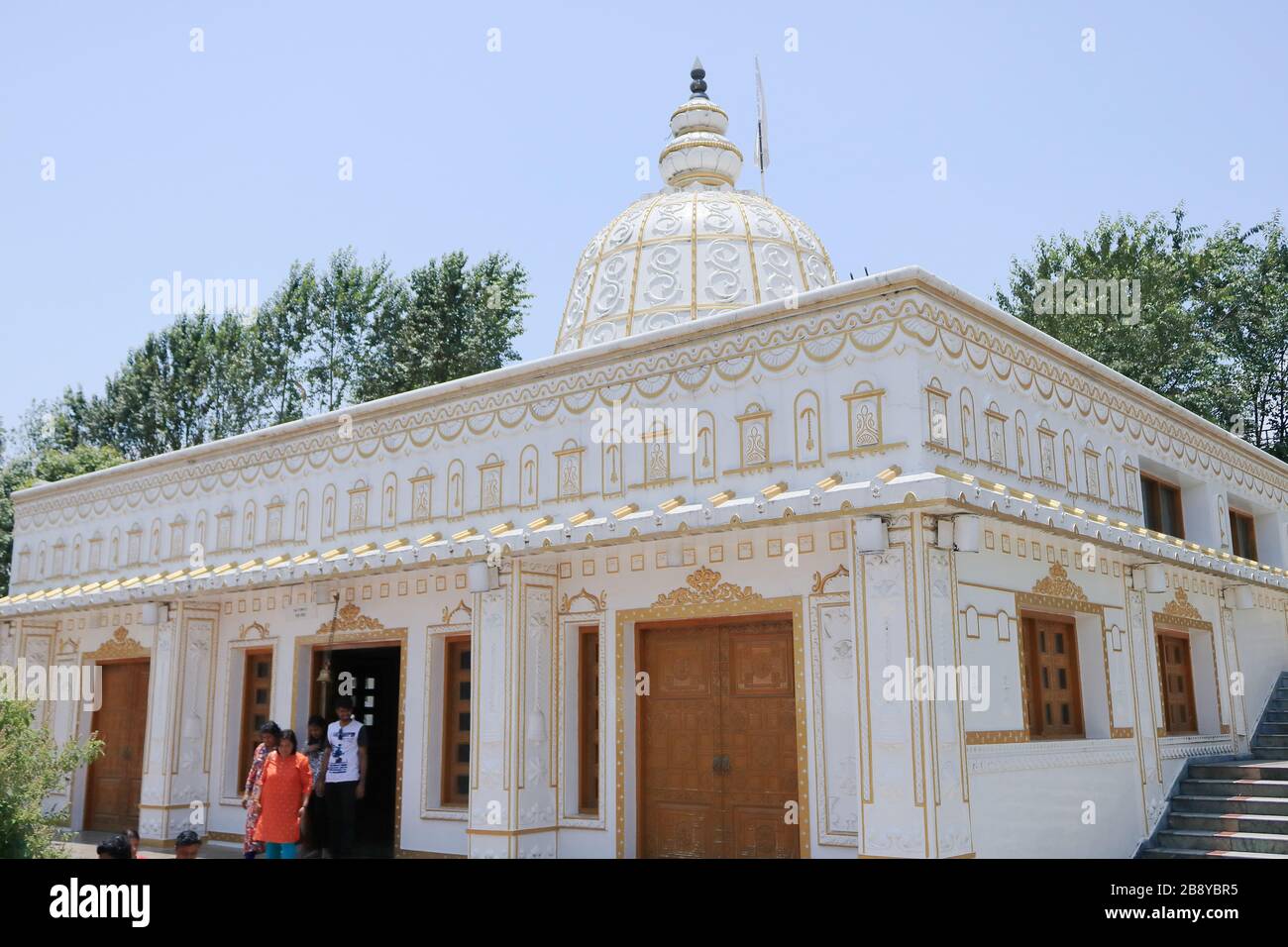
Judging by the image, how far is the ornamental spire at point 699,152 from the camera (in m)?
16.7

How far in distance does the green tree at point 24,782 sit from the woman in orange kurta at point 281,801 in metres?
1.54

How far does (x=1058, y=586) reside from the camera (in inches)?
424

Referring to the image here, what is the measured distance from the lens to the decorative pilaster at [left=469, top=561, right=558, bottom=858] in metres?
10.7

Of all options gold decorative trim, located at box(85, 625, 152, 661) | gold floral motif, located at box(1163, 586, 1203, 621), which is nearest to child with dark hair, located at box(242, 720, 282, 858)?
gold decorative trim, located at box(85, 625, 152, 661)

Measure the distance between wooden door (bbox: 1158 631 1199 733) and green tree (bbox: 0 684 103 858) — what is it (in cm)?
1113

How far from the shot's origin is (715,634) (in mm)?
10562

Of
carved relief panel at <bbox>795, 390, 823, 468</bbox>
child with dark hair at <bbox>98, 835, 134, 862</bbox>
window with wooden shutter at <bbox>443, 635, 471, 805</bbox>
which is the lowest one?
child with dark hair at <bbox>98, 835, 134, 862</bbox>

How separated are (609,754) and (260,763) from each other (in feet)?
10.3

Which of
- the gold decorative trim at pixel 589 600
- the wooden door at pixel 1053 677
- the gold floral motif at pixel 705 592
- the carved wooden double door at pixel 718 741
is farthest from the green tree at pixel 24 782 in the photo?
the wooden door at pixel 1053 677

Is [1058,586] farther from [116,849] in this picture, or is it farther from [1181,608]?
[116,849]

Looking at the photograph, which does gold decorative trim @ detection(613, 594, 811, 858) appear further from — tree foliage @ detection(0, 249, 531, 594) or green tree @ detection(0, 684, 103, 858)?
tree foliage @ detection(0, 249, 531, 594)

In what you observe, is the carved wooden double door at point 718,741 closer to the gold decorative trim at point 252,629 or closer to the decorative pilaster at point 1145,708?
the decorative pilaster at point 1145,708
